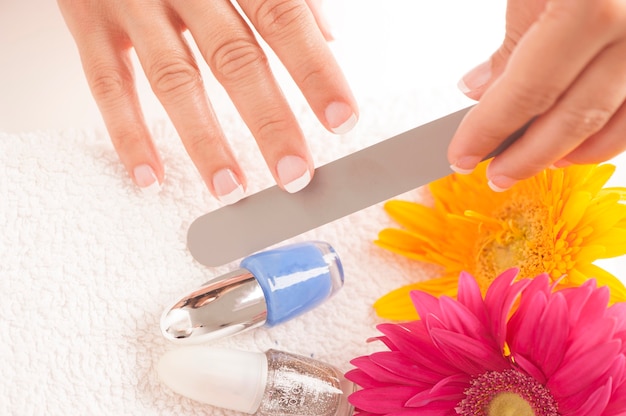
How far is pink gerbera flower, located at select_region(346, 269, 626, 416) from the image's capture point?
0.38 metres

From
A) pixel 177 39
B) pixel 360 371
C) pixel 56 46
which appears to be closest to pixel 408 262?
pixel 360 371

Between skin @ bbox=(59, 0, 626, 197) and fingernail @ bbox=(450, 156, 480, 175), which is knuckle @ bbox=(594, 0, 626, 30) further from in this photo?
fingernail @ bbox=(450, 156, 480, 175)

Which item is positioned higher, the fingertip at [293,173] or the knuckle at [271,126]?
the knuckle at [271,126]

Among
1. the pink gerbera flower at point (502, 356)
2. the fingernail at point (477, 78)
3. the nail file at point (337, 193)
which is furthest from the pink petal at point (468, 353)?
the fingernail at point (477, 78)

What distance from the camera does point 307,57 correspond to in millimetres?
499

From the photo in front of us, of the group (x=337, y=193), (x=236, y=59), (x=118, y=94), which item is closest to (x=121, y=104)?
(x=118, y=94)

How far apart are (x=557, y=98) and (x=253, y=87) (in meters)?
0.23

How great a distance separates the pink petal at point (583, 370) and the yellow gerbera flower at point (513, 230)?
0.08m

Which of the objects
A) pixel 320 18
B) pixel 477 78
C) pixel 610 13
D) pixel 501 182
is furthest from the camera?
pixel 320 18

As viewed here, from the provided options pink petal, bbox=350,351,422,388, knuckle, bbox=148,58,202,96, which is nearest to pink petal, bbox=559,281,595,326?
pink petal, bbox=350,351,422,388

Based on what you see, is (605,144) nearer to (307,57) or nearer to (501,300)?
(501,300)

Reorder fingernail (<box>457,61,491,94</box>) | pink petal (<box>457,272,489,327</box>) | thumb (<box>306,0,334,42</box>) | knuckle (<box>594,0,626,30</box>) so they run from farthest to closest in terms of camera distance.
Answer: thumb (<box>306,0,334,42</box>), fingernail (<box>457,61,491,94</box>), pink petal (<box>457,272,489,327</box>), knuckle (<box>594,0,626,30</box>)

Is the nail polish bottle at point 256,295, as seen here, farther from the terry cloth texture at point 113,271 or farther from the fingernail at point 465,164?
the fingernail at point 465,164

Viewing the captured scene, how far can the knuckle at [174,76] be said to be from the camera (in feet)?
1.73
